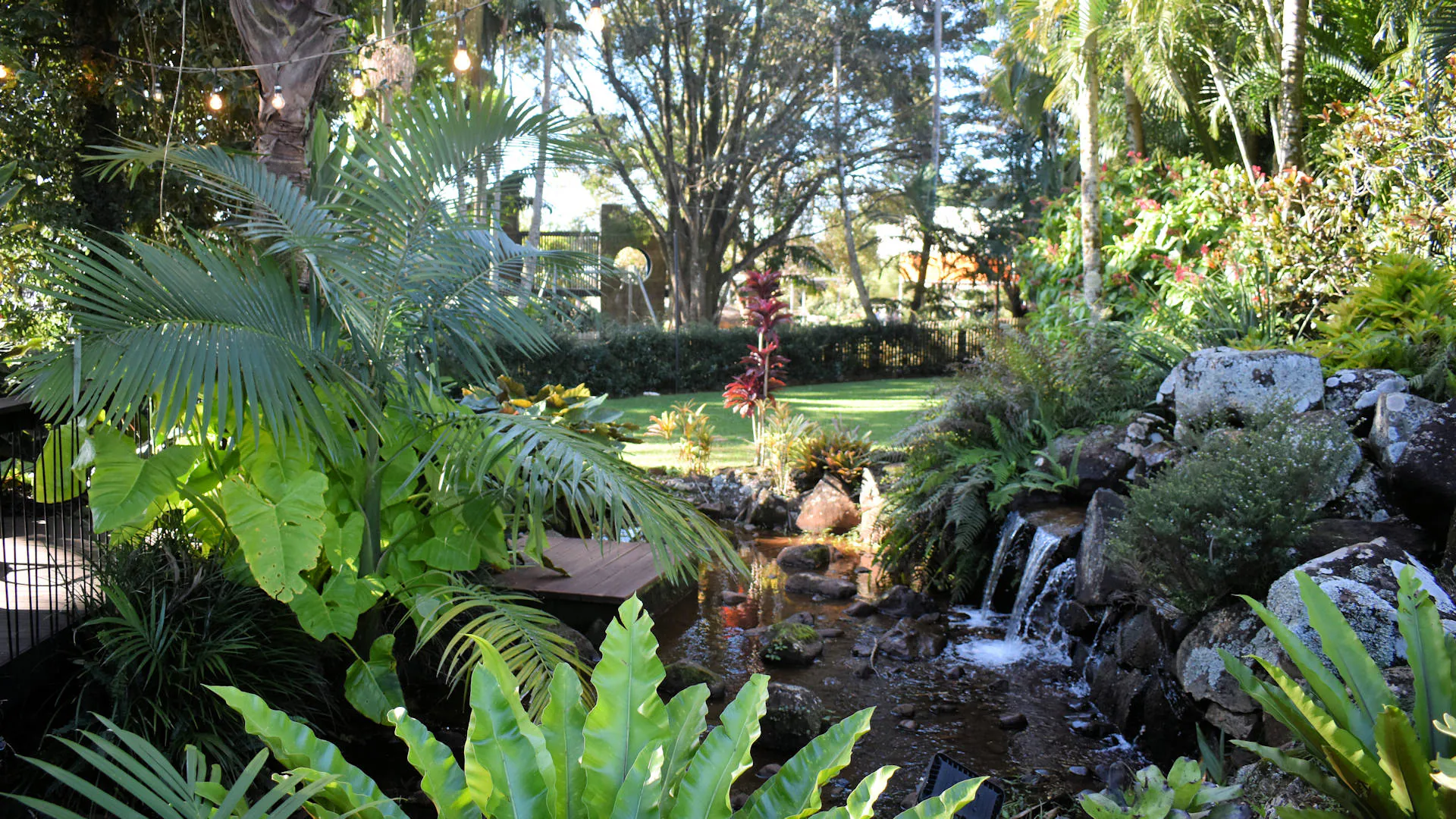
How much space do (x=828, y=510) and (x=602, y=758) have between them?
689cm

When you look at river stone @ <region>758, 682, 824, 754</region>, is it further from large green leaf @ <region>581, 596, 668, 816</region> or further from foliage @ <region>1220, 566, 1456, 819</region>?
large green leaf @ <region>581, 596, 668, 816</region>

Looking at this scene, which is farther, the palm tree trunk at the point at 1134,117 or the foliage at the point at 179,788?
the palm tree trunk at the point at 1134,117

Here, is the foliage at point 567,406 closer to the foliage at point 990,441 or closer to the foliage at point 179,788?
the foliage at point 990,441

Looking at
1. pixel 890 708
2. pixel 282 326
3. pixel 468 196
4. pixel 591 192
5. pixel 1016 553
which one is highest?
pixel 591 192

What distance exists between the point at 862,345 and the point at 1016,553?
14.5 metres

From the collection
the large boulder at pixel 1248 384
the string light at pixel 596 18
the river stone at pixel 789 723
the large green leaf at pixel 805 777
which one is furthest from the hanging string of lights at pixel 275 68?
the large boulder at pixel 1248 384

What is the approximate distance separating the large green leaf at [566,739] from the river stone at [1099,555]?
3977mm

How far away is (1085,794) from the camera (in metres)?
2.36

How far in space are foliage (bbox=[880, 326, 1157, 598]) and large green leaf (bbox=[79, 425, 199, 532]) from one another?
469 centimetres

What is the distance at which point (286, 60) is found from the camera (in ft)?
14.1

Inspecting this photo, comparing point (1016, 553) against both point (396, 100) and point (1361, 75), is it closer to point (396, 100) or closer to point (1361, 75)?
point (396, 100)

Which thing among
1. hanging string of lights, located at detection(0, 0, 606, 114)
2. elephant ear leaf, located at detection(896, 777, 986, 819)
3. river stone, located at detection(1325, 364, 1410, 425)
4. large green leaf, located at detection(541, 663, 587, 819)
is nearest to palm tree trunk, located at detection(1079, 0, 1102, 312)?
river stone, located at detection(1325, 364, 1410, 425)

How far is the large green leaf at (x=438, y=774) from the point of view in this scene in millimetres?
1507

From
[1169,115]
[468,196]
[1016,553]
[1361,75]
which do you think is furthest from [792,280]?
[468,196]
